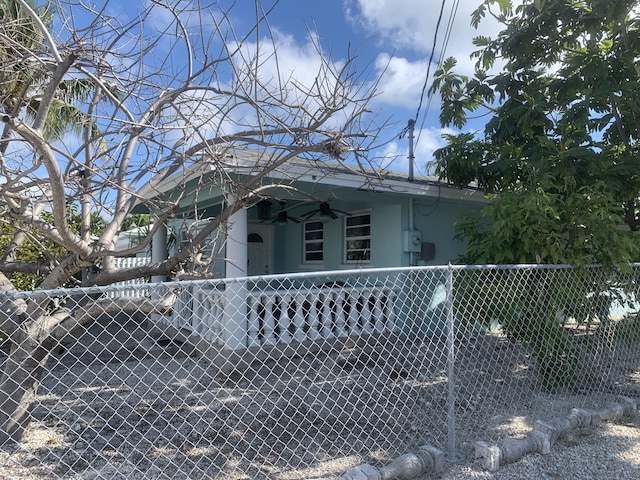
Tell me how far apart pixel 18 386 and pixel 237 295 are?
2.84 metres

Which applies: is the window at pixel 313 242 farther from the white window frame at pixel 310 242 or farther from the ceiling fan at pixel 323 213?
the ceiling fan at pixel 323 213

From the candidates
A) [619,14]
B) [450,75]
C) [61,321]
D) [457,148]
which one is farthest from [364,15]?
[61,321]

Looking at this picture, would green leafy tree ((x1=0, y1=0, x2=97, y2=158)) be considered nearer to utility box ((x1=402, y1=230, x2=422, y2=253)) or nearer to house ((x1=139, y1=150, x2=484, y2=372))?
house ((x1=139, y1=150, x2=484, y2=372))

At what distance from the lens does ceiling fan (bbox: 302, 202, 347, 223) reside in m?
8.80

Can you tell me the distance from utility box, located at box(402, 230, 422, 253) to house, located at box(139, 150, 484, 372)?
18mm

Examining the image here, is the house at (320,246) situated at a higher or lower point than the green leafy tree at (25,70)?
lower

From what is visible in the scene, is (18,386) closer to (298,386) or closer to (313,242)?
(298,386)

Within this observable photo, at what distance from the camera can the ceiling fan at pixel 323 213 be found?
346 inches

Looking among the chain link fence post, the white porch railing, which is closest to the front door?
the white porch railing

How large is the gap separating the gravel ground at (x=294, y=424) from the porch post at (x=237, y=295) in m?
0.56

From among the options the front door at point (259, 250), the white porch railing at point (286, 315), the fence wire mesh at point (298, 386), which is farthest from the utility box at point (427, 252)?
the front door at point (259, 250)

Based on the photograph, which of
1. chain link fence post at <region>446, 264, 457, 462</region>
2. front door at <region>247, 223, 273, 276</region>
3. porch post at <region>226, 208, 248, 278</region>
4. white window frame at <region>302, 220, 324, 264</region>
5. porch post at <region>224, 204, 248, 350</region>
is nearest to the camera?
chain link fence post at <region>446, 264, 457, 462</region>

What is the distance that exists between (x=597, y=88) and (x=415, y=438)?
15.9ft

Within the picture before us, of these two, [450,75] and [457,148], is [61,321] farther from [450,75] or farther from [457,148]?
[450,75]
